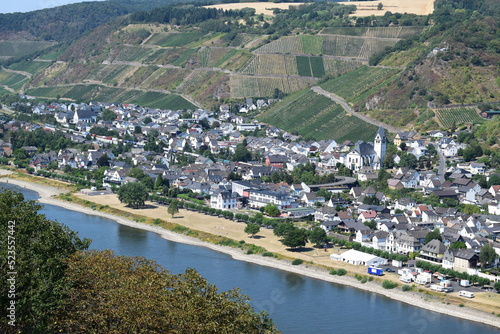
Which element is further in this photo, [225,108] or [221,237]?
[225,108]

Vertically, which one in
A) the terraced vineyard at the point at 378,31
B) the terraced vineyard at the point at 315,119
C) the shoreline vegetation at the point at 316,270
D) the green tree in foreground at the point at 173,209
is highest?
the terraced vineyard at the point at 378,31

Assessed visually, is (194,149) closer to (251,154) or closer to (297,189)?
(251,154)

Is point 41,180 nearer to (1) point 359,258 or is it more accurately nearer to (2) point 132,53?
(1) point 359,258

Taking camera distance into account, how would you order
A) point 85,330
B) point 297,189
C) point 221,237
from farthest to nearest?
point 297,189 → point 221,237 → point 85,330

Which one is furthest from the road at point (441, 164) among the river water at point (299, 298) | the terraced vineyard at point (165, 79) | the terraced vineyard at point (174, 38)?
the terraced vineyard at point (174, 38)

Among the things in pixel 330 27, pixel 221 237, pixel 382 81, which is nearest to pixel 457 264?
pixel 221 237

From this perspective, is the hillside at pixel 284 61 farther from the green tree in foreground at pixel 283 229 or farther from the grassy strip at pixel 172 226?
the green tree in foreground at pixel 283 229
